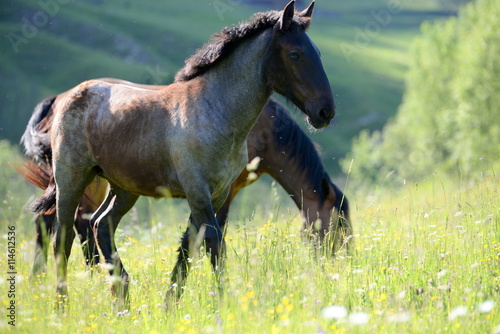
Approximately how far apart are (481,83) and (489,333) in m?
33.8

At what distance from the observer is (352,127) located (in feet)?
310

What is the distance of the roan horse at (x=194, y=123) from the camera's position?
5219mm

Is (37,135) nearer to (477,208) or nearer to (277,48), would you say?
(277,48)

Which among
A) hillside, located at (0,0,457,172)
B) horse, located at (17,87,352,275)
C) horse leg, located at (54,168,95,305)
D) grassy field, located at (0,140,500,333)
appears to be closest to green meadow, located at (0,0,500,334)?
grassy field, located at (0,140,500,333)

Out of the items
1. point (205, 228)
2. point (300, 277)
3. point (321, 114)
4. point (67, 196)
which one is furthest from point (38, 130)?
point (300, 277)

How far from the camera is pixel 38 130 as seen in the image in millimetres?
8328

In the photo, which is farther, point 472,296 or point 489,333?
point 472,296

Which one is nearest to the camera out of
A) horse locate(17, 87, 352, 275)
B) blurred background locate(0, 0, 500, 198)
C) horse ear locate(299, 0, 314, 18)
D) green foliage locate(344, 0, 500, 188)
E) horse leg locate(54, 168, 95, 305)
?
horse ear locate(299, 0, 314, 18)

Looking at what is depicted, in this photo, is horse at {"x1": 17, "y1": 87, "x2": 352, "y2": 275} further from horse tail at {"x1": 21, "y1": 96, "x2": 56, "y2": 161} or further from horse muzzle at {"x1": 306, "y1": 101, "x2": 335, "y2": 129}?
horse muzzle at {"x1": 306, "y1": 101, "x2": 335, "y2": 129}

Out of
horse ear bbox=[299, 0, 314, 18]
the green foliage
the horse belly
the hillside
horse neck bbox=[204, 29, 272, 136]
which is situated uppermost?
the hillside

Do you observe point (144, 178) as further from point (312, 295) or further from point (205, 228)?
point (312, 295)

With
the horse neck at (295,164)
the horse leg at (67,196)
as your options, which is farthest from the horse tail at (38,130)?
the horse neck at (295,164)

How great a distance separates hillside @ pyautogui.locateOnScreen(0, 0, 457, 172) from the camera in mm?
73125

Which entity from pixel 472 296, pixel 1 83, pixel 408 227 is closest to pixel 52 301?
pixel 472 296
